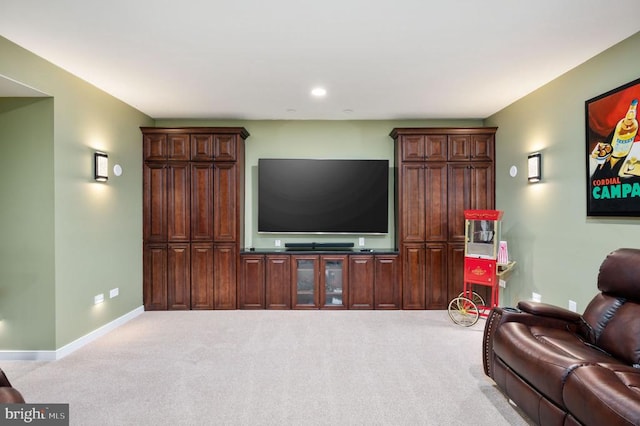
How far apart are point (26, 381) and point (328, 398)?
2.59m

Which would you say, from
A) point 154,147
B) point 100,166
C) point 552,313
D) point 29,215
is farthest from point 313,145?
point 552,313

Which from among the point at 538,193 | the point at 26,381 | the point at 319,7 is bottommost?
the point at 26,381

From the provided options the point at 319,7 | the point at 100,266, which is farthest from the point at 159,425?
the point at 319,7

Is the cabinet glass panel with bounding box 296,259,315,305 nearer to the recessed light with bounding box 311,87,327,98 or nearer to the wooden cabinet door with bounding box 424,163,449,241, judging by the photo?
the wooden cabinet door with bounding box 424,163,449,241

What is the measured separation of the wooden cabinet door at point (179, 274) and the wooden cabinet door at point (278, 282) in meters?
1.15

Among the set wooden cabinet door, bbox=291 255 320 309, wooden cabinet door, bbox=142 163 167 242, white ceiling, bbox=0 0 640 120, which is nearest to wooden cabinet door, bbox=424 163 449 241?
white ceiling, bbox=0 0 640 120

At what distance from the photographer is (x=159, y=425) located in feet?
7.37

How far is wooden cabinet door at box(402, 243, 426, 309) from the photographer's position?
4852 millimetres

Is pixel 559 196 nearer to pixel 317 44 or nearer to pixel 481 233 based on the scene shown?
pixel 481 233

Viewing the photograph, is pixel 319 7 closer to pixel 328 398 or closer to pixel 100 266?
pixel 328 398

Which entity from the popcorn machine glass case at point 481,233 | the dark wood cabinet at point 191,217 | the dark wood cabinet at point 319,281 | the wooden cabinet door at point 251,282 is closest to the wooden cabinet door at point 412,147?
the popcorn machine glass case at point 481,233

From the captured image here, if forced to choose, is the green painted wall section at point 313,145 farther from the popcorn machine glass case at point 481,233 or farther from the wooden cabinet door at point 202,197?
the popcorn machine glass case at point 481,233

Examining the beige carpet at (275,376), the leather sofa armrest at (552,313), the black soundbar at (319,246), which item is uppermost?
the black soundbar at (319,246)

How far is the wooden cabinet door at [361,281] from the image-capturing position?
4.87 m
